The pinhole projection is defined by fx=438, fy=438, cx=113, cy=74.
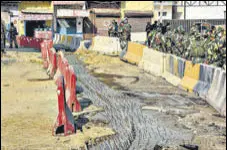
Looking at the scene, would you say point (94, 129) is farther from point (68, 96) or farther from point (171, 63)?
point (171, 63)

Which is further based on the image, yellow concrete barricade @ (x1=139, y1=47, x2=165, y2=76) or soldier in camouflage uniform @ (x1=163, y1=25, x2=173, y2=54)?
soldier in camouflage uniform @ (x1=163, y1=25, x2=173, y2=54)

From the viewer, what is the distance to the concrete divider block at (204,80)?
1322cm

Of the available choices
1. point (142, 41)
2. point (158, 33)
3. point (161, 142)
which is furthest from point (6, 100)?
point (142, 41)

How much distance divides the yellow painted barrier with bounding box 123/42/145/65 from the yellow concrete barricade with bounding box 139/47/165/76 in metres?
0.67

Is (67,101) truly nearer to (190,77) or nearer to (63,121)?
(63,121)

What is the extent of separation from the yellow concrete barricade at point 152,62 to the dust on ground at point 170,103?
290 mm

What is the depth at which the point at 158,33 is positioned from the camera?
24938 mm

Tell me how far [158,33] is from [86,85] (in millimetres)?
9587

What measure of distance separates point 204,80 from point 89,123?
15.9 feet

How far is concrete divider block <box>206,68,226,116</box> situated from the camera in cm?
1179

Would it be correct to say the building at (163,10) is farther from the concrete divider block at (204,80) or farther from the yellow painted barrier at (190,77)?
the concrete divider block at (204,80)

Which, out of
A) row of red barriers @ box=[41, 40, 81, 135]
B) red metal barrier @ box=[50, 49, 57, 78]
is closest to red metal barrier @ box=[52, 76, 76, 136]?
row of red barriers @ box=[41, 40, 81, 135]

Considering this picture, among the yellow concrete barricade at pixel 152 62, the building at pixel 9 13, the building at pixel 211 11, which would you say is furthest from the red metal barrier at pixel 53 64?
the building at pixel 9 13

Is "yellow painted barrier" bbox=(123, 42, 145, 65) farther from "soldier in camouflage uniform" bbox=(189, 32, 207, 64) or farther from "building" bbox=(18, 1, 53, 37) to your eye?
"building" bbox=(18, 1, 53, 37)
